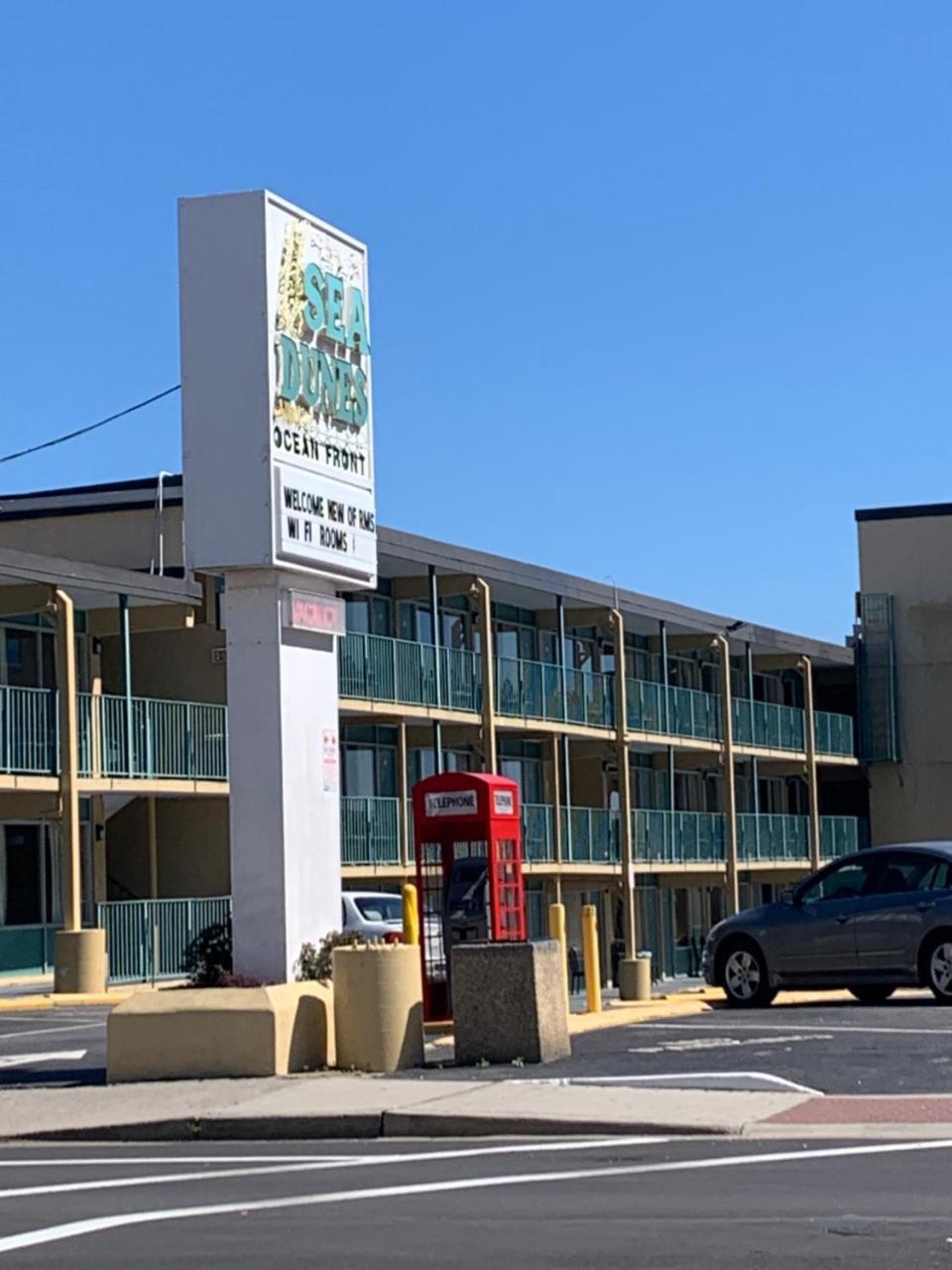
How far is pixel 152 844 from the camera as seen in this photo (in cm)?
3622

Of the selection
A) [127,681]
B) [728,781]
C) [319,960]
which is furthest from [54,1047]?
[728,781]

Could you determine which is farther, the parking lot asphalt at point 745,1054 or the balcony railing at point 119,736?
the balcony railing at point 119,736

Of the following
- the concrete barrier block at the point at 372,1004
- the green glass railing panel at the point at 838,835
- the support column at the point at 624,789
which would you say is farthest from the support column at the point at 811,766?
the concrete barrier block at the point at 372,1004

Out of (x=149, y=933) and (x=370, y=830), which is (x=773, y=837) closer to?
(x=370, y=830)

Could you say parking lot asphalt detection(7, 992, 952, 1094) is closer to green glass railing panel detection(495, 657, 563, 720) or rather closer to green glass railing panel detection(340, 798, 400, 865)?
green glass railing panel detection(340, 798, 400, 865)

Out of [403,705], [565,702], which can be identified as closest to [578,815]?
[565,702]

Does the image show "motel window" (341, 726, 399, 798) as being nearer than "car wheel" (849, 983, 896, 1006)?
No

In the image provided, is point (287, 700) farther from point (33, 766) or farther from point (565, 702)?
point (565, 702)

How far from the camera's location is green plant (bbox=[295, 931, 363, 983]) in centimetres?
1697

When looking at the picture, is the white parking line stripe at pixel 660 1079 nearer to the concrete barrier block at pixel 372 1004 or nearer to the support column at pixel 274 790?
the concrete barrier block at pixel 372 1004

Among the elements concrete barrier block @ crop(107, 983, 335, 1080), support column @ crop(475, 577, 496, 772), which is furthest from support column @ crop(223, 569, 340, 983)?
support column @ crop(475, 577, 496, 772)

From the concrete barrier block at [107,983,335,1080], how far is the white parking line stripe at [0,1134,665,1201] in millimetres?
3309

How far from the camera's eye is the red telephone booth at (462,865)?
20344 millimetres

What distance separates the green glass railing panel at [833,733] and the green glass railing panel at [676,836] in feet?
17.0
